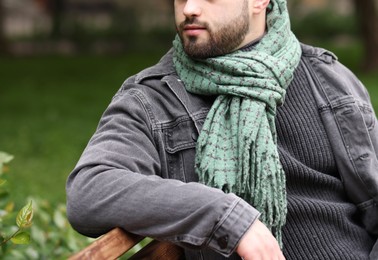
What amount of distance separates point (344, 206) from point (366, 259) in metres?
0.20

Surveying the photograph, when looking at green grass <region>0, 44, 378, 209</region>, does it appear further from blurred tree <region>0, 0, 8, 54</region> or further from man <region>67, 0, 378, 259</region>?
man <region>67, 0, 378, 259</region>

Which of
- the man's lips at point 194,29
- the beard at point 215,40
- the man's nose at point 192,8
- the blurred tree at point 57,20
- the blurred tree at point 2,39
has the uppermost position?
the man's nose at point 192,8

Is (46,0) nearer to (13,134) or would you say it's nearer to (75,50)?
(75,50)

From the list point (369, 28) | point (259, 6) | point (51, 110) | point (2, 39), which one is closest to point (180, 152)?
point (259, 6)

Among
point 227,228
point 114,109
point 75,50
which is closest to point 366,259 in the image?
point 227,228

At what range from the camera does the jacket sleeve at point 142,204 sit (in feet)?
6.90

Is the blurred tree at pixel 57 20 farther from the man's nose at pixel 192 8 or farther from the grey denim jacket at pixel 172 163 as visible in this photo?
the man's nose at pixel 192 8

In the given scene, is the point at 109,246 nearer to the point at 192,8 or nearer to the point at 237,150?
the point at 237,150

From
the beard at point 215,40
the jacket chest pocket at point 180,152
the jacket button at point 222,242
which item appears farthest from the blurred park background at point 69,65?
the jacket button at point 222,242

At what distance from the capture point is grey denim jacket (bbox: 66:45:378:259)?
2.12m

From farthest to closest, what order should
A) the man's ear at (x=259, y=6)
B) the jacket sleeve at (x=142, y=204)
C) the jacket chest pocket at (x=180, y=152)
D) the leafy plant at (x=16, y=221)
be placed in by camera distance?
the man's ear at (x=259, y=6) → the jacket chest pocket at (x=180, y=152) → the leafy plant at (x=16, y=221) → the jacket sleeve at (x=142, y=204)

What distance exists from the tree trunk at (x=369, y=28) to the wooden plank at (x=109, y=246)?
39.5ft

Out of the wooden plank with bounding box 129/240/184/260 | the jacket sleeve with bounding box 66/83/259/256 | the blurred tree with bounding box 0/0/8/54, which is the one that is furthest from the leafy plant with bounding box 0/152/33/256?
the blurred tree with bounding box 0/0/8/54

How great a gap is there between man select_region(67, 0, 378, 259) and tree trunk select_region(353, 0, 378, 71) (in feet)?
36.6
